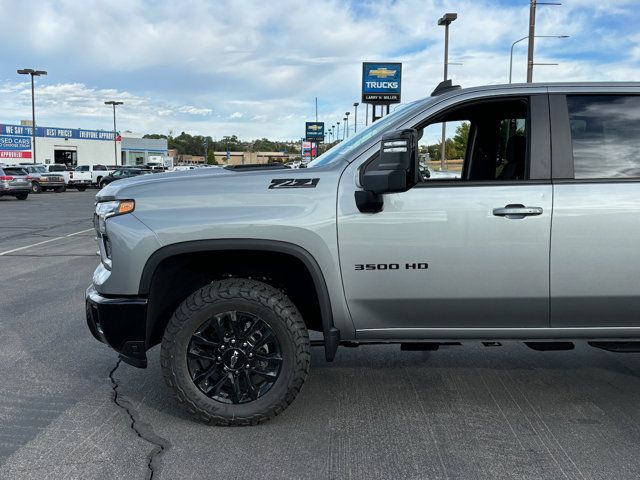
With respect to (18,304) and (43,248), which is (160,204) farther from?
(43,248)

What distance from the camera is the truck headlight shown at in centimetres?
356

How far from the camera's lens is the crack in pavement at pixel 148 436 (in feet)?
10.6

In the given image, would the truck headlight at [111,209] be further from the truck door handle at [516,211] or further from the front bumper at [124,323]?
the truck door handle at [516,211]

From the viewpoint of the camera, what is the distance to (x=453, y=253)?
3.53 metres

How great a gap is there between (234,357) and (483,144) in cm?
238

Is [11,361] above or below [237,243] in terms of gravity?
below

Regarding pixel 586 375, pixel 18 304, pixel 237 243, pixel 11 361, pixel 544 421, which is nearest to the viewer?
pixel 237 243

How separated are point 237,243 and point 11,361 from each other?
2.70m

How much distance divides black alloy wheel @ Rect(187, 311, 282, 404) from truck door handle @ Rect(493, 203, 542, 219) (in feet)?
4.94

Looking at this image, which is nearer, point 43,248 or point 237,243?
point 237,243

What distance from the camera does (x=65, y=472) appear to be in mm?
3156

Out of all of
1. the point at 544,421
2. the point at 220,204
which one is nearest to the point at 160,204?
the point at 220,204

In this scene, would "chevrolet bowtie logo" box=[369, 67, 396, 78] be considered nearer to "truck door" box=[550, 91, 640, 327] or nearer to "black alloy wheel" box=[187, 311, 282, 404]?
"truck door" box=[550, 91, 640, 327]

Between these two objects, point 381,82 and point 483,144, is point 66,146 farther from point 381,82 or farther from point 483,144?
point 483,144
